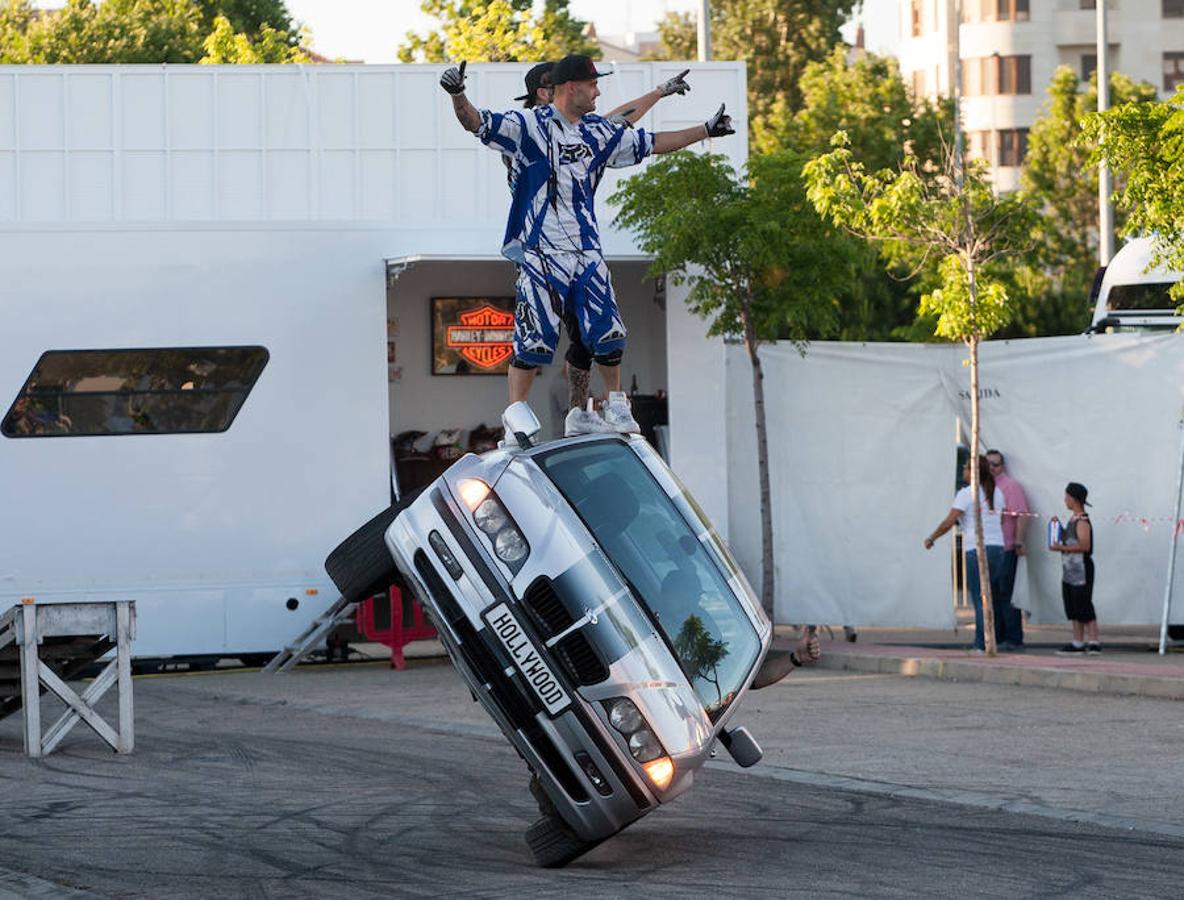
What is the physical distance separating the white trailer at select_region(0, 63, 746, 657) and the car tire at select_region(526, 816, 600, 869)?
34.5 ft

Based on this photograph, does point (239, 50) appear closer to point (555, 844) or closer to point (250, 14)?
point (250, 14)

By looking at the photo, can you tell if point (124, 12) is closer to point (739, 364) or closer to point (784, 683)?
point (739, 364)

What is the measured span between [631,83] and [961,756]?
31.3 ft

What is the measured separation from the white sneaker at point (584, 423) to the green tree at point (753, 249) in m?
9.81

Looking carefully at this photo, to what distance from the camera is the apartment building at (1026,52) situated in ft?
254

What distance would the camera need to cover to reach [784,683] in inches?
665

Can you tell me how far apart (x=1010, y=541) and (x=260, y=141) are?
7.88 m

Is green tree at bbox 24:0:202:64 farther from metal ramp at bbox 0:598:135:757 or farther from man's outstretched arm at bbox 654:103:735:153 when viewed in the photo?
man's outstretched arm at bbox 654:103:735:153

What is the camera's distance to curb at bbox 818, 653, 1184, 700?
50.7ft

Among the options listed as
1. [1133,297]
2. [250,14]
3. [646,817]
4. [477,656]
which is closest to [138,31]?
[250,14]

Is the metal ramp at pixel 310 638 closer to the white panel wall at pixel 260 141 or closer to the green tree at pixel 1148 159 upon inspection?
the white panel wall at pixel 260 141

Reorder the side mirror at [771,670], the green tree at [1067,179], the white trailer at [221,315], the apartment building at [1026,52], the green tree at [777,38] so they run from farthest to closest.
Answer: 1. the apartment building at [1026,52]
2. the green tree at [777,38]
3. the green tree at [1067,179]
4. the white trailer at [221,315]
5. the side mirror at [771,670]

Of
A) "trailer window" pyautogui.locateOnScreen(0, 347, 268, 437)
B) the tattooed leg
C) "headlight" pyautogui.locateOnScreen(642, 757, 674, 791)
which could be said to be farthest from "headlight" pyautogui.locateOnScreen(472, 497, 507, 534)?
"trailer window" pyautogui.locateOnScreen(0, 347, 268, 437)

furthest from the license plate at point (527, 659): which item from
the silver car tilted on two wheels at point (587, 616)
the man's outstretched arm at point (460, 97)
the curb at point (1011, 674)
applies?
the curb at point (1011, 674)
